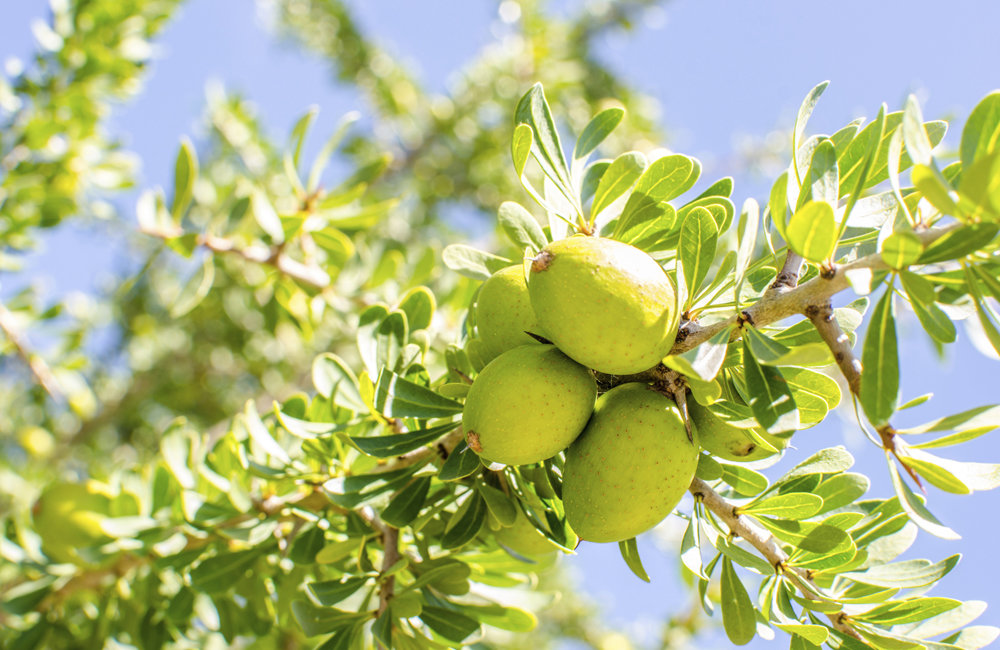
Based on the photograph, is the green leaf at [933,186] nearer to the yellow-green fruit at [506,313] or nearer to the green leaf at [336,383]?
the yellow-green fruit at [506,313]

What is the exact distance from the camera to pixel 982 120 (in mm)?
927

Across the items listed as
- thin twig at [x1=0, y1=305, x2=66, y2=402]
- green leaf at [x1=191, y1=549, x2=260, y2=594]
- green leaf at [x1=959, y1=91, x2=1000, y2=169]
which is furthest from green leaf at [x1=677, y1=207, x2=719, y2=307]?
thin twig at [x1=0, y1=305, x2=66, y2=402]

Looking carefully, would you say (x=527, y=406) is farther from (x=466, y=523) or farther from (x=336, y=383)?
(x=336, y=383)

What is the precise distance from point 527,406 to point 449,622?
26.1 inches

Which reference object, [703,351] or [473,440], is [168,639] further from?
[703,351]

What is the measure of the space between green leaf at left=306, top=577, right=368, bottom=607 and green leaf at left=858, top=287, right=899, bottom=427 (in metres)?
1.04

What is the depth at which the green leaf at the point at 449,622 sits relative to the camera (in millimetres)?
1448

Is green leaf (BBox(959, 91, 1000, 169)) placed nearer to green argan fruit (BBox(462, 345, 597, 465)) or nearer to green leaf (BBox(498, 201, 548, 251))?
green argan fruit (BBox(462, 345, 597, 465))

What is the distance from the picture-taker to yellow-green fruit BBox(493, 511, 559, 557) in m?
1.41

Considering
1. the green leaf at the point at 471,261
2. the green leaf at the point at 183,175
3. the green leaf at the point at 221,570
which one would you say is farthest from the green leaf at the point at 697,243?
the green leaf at the point at 183,175

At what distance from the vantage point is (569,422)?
1.13m

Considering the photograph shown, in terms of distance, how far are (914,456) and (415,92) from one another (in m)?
5.28

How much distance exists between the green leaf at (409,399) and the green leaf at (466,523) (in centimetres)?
20

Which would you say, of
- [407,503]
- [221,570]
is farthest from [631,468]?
[221,570]
